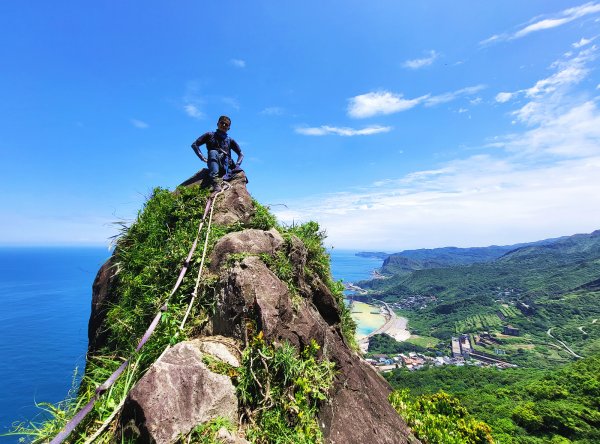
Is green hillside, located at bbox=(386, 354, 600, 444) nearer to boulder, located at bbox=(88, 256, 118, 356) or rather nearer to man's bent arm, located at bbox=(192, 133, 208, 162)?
boulder, located at bbox=(88, 256, 118, 356)

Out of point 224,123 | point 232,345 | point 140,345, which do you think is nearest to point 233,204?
point 224,123

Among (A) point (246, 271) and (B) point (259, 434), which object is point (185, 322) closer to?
(A) point (246, 271)

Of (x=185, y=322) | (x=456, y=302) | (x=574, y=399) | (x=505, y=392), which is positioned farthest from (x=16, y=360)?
(x=456, y=302)

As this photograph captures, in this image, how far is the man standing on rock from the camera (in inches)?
335

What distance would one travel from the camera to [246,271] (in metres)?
4.62

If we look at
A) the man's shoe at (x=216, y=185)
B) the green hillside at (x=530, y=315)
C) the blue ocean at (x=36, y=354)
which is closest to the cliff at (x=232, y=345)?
the man's shoe at (x=216, y=185)

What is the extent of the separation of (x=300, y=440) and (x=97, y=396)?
2191mm

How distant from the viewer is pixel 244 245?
5375 mm

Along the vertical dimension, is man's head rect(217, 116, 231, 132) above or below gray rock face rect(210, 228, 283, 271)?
above

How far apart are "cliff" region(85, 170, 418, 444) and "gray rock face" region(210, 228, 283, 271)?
2 centimetres

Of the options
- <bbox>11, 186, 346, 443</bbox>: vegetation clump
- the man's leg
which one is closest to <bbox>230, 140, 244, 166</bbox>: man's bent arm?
the man's leg

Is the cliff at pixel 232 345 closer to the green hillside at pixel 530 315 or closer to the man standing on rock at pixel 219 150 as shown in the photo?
the man standing on rock at pixel 219 150

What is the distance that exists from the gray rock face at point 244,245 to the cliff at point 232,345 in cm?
2

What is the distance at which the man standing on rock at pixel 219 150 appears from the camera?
27.9 feet
